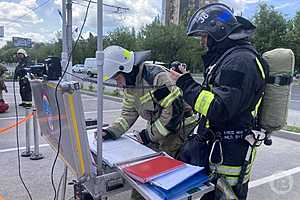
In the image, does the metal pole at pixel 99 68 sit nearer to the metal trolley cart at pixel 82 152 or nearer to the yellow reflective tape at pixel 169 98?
the metal trolley cart at pixel 82 152

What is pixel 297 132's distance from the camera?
689 centimetres

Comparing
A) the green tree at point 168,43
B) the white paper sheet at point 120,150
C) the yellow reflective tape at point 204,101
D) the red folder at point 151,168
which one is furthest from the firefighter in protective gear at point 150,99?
the green tree at point 168,43

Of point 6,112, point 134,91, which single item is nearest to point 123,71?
point 134,91

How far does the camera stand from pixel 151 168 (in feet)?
6.51

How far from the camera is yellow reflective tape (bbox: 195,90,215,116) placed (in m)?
1.92

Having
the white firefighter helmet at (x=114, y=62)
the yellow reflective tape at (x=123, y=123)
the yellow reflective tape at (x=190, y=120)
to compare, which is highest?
the white firefighter helmet at (x=114, y=62)

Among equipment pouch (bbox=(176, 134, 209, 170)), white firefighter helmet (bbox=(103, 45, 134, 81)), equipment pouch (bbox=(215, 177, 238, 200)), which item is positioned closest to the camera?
equipment pouch (bbox=(215, 177, 238, 200))

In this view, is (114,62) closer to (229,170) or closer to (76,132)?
(76,132)

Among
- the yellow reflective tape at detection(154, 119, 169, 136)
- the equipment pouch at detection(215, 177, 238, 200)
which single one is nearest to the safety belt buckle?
A: the equipment pouch at detection(215, 177, 238, 200)

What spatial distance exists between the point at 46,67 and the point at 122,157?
87 cm

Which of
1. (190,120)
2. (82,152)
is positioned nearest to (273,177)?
(190,120)

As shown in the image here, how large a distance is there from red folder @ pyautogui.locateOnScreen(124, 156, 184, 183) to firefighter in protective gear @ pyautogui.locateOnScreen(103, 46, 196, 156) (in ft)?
1.77

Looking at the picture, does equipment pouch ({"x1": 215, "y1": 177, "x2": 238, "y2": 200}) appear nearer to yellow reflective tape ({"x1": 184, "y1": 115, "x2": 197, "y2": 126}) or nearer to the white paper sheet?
the white paper sheet

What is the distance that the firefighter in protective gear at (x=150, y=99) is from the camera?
264 cm
